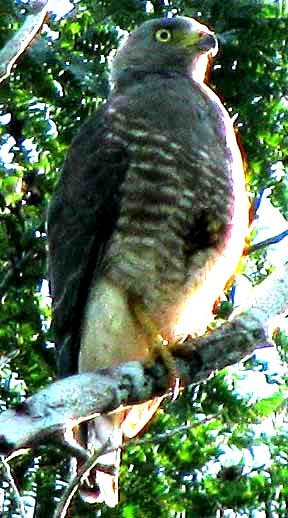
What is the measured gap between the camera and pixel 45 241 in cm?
632

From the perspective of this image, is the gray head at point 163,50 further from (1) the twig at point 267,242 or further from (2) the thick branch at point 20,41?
(2) the thick branch at point 20,41

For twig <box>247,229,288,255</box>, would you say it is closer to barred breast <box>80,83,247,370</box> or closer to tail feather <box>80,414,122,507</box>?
barred breast <box>80,83,247,370</box>

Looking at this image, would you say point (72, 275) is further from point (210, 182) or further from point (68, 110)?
point (68, 110)

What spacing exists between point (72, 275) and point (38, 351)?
0.88m

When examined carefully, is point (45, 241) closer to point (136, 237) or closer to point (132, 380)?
point (136, 237)

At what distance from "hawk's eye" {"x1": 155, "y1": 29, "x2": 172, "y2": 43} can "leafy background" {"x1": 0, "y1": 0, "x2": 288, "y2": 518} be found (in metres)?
0.22

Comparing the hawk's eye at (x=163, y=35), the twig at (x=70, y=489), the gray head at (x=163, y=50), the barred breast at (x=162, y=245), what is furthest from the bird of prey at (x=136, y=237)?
the twig at (x=70, y=489)

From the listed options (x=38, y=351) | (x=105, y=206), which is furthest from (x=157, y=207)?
(x=38, y=351)

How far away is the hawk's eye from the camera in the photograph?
6.46m

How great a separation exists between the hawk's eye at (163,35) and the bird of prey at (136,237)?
81 centimetres

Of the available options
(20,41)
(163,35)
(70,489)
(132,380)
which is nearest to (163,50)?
(163,35)

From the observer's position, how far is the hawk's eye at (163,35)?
21.2 feet

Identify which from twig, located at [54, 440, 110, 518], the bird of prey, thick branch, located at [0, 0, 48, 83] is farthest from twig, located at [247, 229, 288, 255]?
twig, located at [54, 440, 110, 518]

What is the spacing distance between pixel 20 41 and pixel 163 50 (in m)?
1.89
